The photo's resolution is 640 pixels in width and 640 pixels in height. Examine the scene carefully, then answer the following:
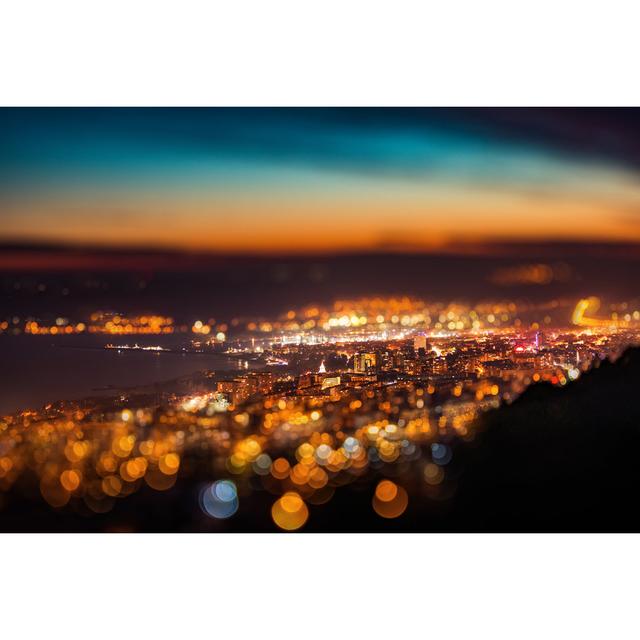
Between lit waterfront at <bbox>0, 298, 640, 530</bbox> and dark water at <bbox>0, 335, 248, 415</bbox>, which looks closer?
lit waterfront at <bbox>0, 298, 640, 530</bbox>

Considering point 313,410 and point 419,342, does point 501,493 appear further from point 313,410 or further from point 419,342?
point 313,410

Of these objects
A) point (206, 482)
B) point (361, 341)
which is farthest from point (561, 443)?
point (206, 482)

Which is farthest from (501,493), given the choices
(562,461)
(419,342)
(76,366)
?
(76,366)
